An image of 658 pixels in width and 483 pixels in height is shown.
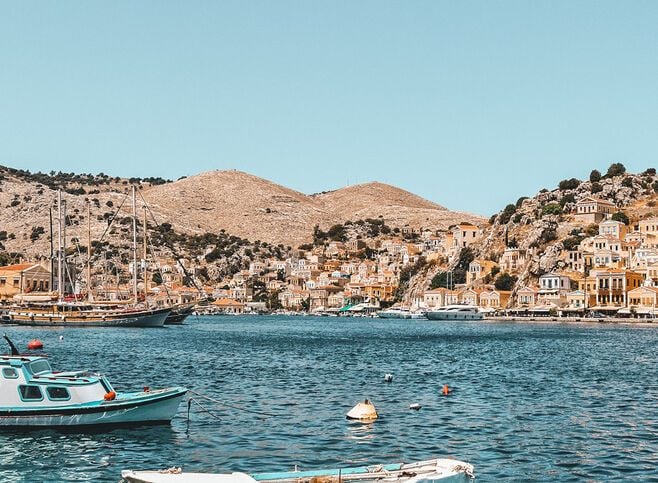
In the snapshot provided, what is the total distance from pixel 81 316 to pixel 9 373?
9134 centimetres

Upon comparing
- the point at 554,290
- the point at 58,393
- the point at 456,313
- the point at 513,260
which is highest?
the point at 513,260

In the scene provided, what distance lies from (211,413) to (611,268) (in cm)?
15123

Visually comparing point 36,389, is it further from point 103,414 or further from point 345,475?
point 345,475

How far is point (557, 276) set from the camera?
17562cm

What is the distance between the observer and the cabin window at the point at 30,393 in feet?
97.5

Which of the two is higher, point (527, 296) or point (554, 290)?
point (554, 290)

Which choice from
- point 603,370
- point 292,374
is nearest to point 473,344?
point 603,370

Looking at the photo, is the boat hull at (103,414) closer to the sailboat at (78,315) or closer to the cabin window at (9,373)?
the cabin window at (9,373)

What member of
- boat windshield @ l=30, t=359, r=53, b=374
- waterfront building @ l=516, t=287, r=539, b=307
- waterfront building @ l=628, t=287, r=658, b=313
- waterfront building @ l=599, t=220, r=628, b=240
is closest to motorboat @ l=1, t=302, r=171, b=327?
waterfront building @ l=516, t=287, r=539, b=307

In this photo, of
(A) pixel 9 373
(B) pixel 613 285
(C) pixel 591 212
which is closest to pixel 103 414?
(A) pixel 9 373

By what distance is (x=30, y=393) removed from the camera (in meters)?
29.8

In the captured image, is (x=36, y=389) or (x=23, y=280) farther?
(x=23, y=280)

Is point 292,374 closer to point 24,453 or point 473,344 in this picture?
point 24,453

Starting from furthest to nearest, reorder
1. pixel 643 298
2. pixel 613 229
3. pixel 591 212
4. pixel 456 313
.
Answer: pixel 591 212
pixel 613 229
pixel 456 313
pixel 643 298
